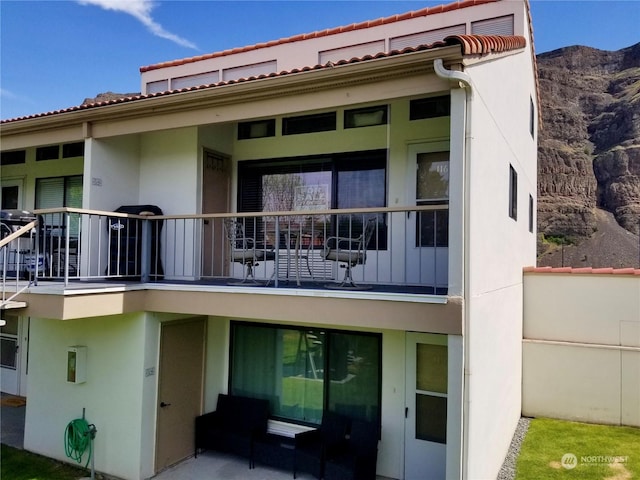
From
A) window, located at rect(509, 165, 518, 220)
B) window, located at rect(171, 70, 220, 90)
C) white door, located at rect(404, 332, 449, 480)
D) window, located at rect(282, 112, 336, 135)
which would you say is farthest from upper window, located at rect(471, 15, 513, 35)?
window, located at rect(171, 70, 220, 90)

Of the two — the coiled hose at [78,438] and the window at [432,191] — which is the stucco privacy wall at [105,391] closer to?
the coiled hose at [78,438]

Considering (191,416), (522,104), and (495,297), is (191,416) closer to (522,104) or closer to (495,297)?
(495,297)

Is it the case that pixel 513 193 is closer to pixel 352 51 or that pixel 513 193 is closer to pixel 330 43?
pixel 352 51

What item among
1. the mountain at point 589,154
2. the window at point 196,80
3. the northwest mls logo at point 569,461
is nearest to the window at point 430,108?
the northwest mls logo at point 569,461

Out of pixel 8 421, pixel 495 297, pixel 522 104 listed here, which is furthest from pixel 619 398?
pixel 8 421

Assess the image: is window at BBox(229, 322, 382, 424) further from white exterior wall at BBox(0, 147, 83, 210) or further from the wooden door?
white exterior wall at BBox(0, 147, 83, 210)

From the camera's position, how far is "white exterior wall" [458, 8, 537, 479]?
16.7 feet

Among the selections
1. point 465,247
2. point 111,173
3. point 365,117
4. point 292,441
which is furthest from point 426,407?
point 111,173

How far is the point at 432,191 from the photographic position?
Result: 23.7 ft

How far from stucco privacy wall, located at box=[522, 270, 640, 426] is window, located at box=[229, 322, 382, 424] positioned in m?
4.49

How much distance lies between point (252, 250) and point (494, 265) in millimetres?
3452

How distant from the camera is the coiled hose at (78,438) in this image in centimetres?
687

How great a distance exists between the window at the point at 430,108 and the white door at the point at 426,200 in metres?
0.47

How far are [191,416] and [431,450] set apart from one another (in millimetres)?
3852
